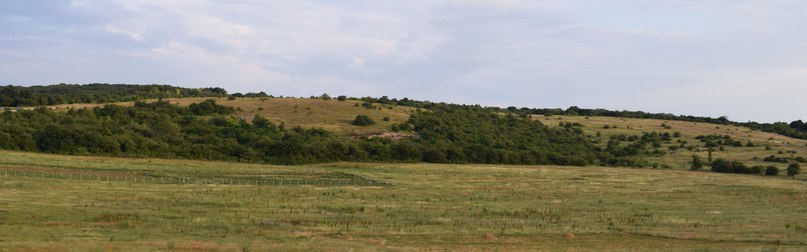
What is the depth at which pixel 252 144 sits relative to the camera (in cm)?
7938

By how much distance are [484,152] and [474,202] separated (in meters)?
41.2

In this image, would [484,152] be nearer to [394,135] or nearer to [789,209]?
[394,135]

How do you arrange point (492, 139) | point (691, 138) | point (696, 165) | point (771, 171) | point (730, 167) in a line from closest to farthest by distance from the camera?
point (771, 171) → point (730, 167) → point (696, 165) → point (492, 139) → point (691, 138)

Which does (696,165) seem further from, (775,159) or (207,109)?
(207,109)

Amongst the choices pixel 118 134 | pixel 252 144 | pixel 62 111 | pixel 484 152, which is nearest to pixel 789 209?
pixel 484 152

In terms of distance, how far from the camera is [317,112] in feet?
336

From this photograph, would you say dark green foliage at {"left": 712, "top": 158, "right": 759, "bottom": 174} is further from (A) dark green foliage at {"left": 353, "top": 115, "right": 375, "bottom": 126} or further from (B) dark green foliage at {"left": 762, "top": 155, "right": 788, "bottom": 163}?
(A) dark green foliage at {"left": 353, "top": 115, "right": 375, "bottom": 126}

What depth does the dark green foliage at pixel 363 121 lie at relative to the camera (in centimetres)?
9631

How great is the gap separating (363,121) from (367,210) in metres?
57.3

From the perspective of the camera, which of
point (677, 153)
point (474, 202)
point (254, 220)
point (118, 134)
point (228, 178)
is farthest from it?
point (677, 153)

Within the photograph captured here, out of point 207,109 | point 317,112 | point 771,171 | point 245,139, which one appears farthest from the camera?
point 317,112

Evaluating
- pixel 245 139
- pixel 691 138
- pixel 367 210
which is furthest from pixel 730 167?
pixel 367 210

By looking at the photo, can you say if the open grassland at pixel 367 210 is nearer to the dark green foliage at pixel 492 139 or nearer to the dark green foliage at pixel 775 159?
the dark green foliage at pixel 492 139

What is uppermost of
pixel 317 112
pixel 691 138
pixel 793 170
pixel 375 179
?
pixel 317 112
